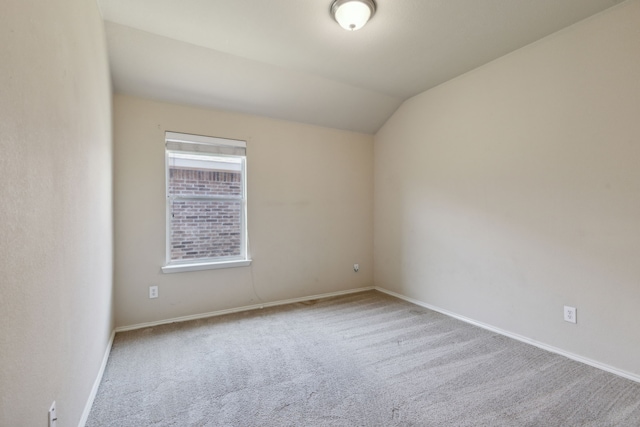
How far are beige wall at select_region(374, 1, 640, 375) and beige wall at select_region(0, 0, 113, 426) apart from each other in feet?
10.7

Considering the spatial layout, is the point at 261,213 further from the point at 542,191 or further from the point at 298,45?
the point at 542,191

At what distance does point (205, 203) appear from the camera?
11.1 feet

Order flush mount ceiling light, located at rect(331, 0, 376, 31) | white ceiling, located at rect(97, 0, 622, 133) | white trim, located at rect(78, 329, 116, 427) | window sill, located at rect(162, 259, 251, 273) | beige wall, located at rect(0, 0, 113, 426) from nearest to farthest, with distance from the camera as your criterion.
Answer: beige wall, located at rect(0, 0, 113, 426) → white trim, located at rect(78, 329, 116, 427) → flush mount ceiling light, located at rect(331, 0, 376, 31) → white ceiling, located at rect(97, 0, 622, 133) → window sill, located at rect(162, 259, 251, 273)

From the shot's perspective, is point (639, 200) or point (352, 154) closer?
point (639, 200)

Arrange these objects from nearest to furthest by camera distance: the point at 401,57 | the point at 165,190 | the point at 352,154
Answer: the point at 401,57
the point at 165,190
the point at 352,154

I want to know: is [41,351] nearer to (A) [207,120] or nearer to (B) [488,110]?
(A) [207,120]

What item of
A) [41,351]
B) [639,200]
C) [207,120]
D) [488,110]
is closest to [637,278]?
[639,200]

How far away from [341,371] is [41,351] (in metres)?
1.73

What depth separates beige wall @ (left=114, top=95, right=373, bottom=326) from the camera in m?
2.96

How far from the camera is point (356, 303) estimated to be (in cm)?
375

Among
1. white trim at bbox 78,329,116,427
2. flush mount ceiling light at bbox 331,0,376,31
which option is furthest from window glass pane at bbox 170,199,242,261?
flush mount ceiling light at bbox 331,0,376,31

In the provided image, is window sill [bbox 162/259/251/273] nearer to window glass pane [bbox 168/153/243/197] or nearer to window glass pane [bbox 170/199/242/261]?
window glass pane [bbox 170/199/242/261]

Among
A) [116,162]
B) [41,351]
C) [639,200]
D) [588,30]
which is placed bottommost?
[41,351]

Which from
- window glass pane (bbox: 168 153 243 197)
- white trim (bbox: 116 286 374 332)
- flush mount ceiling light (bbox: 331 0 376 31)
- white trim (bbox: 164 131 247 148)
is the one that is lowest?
white trim (bbox: 116 286 374 332)
